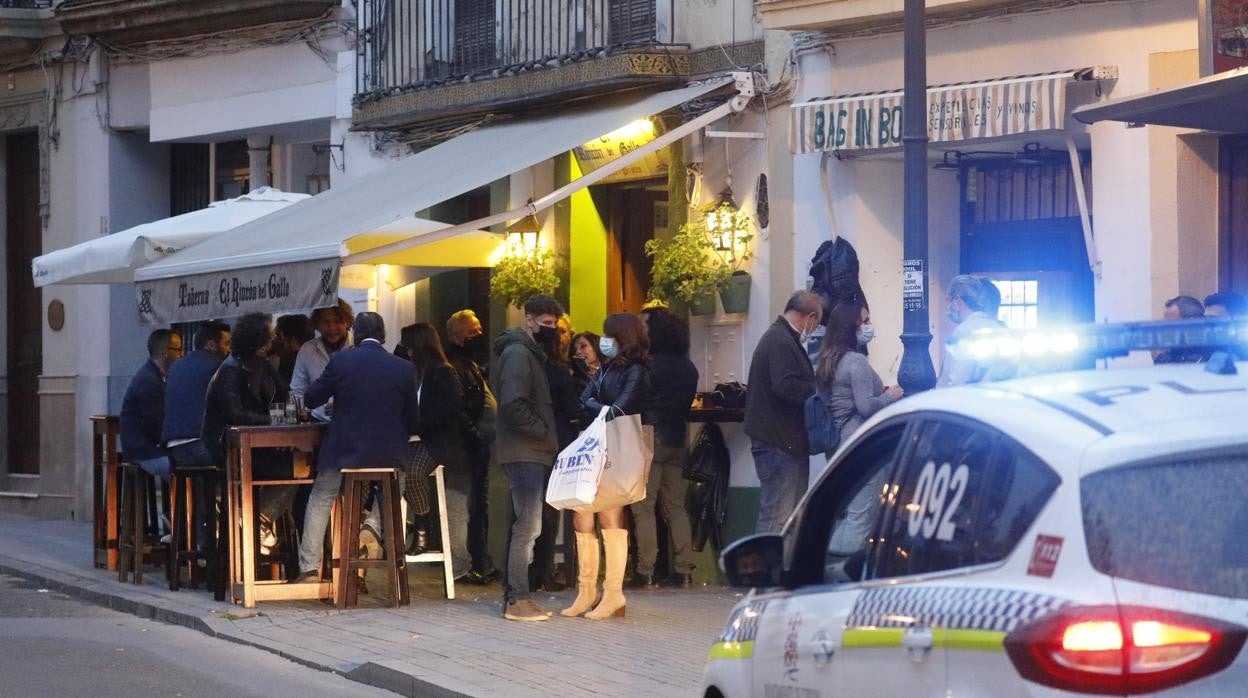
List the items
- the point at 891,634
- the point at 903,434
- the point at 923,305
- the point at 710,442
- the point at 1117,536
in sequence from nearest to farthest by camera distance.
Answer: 1. the point at 1117,536
2. the point at 891,634
3. the point at 903,434
4. the point at 923,305
5. the point at 710,442

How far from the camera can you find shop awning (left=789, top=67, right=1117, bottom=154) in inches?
479

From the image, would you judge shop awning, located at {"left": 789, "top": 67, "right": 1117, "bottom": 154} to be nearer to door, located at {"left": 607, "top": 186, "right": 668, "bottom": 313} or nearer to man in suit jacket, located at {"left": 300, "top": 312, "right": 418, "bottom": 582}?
man in suit jacket, located at {"left": 300, "top": 312, "right": 418, "bottom": 582}

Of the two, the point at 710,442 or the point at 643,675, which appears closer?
the point at 643,675

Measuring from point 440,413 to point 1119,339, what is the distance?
9.45 meters

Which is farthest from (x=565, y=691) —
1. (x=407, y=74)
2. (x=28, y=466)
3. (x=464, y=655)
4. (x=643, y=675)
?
(x=28, y=466)

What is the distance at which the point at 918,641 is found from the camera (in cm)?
449

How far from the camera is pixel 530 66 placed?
16.1 meters

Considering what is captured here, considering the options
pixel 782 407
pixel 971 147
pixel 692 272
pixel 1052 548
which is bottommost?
pixel 1052 548

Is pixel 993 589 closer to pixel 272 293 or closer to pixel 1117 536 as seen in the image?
pixel 1117 536

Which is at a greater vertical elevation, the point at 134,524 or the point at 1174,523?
the point at 1174,523

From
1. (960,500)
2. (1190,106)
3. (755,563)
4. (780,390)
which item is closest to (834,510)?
(755,563)

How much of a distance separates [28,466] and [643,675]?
14920 millimetres

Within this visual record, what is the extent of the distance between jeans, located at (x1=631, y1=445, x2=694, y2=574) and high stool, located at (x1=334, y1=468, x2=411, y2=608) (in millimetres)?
1754

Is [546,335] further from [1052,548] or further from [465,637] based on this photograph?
[1052,548]
